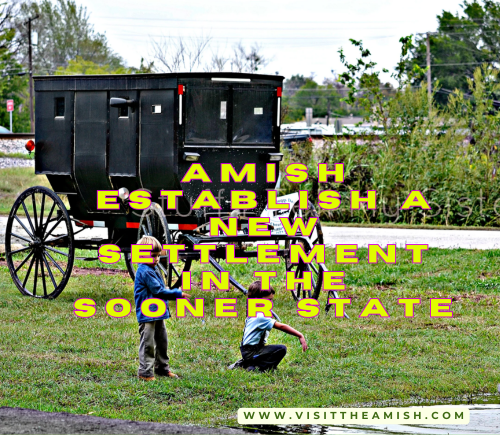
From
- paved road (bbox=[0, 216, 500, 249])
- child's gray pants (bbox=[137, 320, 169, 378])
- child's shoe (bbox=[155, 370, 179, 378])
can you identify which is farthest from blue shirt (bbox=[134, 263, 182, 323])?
paved road (bbox=[0, 216, 500, 249])

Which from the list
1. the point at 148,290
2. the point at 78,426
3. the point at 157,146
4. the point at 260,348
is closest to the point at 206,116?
the point at 157,146

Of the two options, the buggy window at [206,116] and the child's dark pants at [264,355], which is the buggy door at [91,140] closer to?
the buggy window at [206,116]

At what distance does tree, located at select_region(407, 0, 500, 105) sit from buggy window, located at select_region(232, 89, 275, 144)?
5671cm

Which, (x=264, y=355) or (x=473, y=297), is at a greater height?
(x=264, y=355)

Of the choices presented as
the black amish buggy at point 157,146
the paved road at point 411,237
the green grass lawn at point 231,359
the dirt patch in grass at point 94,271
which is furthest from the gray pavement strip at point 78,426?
the paved road at point 411,237

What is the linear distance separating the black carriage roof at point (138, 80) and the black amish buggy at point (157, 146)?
1cm

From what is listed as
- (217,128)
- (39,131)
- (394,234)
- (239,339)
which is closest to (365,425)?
(239,339)

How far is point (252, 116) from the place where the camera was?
11.1 m

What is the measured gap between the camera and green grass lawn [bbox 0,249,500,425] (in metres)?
6.57

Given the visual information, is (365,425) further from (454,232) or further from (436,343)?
(454,232)

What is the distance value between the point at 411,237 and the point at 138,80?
906 centimetres

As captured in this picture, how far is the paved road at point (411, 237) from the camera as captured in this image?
664 inches

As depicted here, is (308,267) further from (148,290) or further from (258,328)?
(148,290)

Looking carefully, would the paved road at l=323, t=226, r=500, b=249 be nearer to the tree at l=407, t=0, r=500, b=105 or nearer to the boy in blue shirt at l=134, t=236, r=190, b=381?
the boy in blue shirt at l=134, t=236, r=190, b=381
